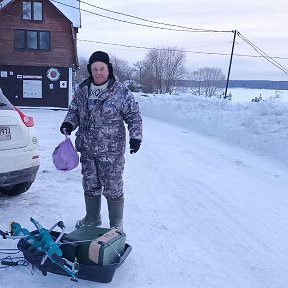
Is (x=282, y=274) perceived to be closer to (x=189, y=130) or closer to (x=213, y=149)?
(x=213, y=149)

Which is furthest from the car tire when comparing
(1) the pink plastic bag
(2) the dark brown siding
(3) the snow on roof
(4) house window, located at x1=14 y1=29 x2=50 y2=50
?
(3) the snow on roof

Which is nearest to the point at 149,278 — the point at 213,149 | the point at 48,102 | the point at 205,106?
the point at 213,149

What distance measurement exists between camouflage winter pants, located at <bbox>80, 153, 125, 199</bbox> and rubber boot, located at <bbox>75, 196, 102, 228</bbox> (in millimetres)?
107

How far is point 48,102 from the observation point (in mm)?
27281

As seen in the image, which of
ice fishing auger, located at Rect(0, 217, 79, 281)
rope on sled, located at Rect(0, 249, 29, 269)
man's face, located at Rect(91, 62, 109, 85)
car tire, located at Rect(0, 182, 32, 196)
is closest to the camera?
ice fishing auger, located at Rect(0, 217, 79, 281)

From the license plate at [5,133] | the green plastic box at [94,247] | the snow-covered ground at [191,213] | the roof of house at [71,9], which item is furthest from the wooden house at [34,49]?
the green plastic box at [94,247]

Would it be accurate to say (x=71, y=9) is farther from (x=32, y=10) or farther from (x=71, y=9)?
(x=32, y=10)

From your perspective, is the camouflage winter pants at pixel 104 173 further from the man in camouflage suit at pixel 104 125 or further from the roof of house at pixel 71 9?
the roof of house at pixel 71 9

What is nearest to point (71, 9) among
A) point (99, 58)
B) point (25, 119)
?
point (25, 119)

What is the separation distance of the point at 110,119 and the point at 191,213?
1.90 metres

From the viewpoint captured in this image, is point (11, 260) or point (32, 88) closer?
point (11, 260)

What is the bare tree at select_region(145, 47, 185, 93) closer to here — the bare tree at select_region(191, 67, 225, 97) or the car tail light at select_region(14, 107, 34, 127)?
the bare tree at select_region(191, 67, 225, 97)

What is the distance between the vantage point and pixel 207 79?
301ft

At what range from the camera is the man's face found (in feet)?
12.7
